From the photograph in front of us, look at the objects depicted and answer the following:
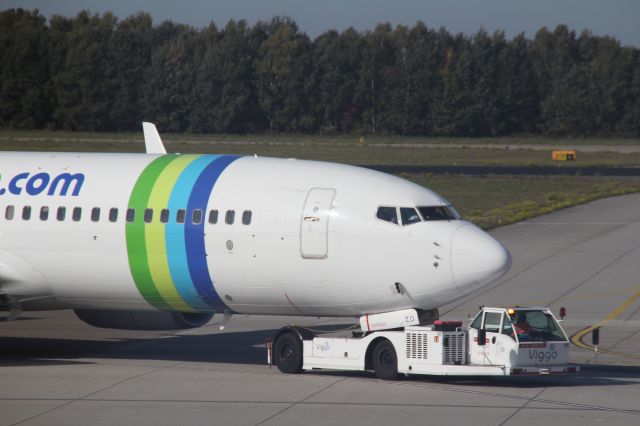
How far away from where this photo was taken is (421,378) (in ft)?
84.4

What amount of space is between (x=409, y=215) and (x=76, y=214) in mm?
Result: 7565

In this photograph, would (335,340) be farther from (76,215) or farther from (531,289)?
(531,289)

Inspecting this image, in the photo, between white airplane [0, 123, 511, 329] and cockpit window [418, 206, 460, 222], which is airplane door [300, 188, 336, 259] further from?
cockpit window [418, 206, 460, 222]

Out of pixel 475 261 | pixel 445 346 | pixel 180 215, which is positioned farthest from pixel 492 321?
pixel 180 215

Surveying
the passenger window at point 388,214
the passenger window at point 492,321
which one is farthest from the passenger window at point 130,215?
the passenger window at point 492,321

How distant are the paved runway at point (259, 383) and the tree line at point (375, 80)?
78.8 m

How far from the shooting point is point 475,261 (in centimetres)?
2403

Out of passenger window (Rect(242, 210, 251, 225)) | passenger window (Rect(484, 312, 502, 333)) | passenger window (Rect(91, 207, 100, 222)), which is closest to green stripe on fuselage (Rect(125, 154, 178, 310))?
passenger window (Rect(91, 207, 100, 222))

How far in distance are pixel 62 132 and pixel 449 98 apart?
49.4m

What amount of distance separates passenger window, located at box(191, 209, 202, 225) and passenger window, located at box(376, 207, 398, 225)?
3.89 m

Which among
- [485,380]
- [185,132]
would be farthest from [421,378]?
[185,132]

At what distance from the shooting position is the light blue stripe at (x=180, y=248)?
85.4 ft

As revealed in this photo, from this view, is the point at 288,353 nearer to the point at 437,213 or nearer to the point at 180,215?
the point at 180,215

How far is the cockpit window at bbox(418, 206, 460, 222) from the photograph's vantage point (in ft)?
82.4
